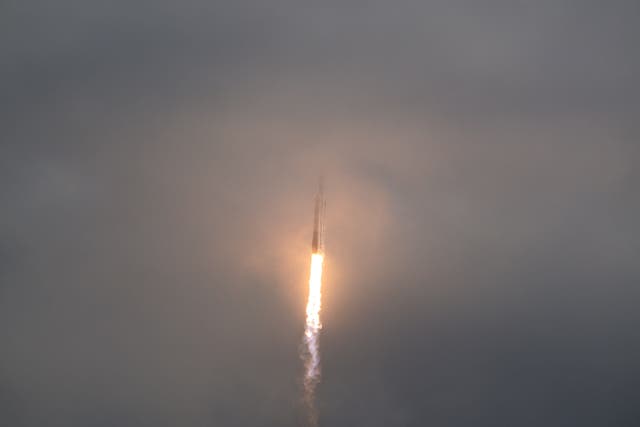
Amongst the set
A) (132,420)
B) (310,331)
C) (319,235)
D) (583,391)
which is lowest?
(132,420)

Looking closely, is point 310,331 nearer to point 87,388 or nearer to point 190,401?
point 190,401

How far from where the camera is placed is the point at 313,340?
6850 centimetres

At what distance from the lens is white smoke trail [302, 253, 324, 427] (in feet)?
213

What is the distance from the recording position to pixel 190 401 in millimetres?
71125

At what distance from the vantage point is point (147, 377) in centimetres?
7481

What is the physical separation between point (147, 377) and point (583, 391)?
186 ft

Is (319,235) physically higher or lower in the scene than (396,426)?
higher

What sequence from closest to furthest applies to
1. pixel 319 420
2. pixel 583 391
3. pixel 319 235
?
pixel 319 235
pixel 319 420
pixel 583 391

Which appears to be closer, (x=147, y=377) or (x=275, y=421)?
(x=275, y=421)

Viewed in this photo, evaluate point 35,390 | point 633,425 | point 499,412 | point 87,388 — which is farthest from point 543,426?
point 35,390

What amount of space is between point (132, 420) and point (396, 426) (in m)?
A: 29.8

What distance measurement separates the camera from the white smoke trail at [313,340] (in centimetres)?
6481

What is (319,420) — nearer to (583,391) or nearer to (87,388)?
(87,388)

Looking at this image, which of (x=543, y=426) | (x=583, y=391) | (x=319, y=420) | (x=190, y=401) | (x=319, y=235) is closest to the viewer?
(x=319, y=235)
